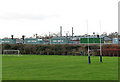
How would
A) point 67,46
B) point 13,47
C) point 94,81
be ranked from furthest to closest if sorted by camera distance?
point 13,47, point 67,46, point 94,81

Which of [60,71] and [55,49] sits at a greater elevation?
[55,49]

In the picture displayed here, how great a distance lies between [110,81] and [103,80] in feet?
1.46

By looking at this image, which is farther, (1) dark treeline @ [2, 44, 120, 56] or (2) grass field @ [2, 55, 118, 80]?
(1) dark treeline @ [2, 44, 120, 56]

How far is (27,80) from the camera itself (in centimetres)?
1341

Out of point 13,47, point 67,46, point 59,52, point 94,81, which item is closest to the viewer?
point 94,81

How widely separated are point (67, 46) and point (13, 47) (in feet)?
53.6

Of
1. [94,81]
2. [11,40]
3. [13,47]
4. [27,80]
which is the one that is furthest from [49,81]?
[11,40]

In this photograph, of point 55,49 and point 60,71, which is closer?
point 60,71

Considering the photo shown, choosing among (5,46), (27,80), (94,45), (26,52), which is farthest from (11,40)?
(27,80)

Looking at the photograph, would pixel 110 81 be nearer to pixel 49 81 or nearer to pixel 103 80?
pixel 103 80

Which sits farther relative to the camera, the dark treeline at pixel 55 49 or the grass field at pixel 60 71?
the dark treeline at pixel 55 49

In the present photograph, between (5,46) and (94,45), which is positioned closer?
(94,45)

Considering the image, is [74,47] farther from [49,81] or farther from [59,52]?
[49,81]

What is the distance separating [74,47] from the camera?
66.4 m
